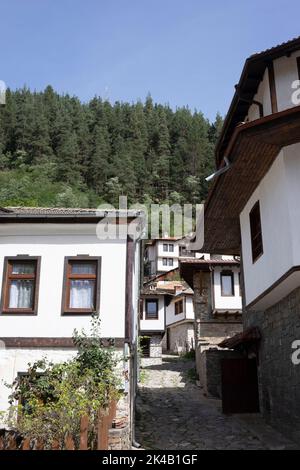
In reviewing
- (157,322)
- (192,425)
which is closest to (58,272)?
(192,425)

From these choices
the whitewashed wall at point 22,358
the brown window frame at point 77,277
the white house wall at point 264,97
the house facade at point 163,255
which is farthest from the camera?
the house facade at point 163,255

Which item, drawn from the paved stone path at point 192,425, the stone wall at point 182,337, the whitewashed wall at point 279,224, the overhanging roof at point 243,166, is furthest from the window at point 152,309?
the whitewashed wall at point 279,224

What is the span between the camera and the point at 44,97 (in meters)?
86.8

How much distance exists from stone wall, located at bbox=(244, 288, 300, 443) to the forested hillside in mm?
49880

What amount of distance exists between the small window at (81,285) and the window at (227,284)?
42.2ft

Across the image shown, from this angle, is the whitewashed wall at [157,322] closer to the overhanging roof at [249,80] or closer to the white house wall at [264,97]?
the overhanging roof at [249,80]

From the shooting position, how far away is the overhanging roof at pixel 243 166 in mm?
8500

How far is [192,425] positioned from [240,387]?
2.20 metres

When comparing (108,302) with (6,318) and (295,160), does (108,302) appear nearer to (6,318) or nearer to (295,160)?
(6,318)

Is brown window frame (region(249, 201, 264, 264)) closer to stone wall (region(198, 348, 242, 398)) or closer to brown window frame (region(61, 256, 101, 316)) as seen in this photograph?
brown window frame (region(61, 256, 101, 316))

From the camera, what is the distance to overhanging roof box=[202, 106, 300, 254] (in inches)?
335

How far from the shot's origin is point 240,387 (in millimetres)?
13680

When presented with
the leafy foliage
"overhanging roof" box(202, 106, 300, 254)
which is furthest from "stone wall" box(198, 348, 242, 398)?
the leafy foliage

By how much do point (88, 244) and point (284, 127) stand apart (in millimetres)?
5837
